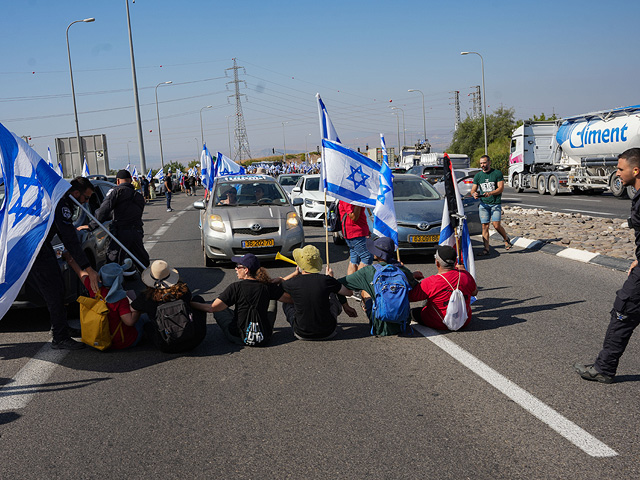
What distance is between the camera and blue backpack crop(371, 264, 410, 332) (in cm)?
622

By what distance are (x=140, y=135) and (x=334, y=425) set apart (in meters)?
32.0

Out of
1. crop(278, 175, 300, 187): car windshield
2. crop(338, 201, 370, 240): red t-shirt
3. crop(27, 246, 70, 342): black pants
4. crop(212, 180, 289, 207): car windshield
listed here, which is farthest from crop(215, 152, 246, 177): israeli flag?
crop(27, 246, 70, 342): black pants

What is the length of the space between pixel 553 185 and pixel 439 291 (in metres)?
27.0

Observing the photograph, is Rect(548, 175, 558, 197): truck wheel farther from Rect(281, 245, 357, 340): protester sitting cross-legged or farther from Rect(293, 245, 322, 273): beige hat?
Rect(293, 245, 322, 273): beige hat

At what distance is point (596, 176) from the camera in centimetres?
2895

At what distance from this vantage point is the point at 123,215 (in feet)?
30.9

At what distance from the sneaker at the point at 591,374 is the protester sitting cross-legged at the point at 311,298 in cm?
229

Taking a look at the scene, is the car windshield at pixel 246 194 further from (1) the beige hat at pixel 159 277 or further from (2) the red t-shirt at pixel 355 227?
(1) the beige hat at pixel 159 277

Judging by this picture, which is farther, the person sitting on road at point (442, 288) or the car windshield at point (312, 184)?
the car windshield at point (312, 184)

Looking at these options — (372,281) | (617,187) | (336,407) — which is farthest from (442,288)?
(617,187)

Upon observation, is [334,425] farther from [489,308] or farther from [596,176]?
[596,176]

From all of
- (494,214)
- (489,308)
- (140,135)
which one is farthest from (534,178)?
(489,308)

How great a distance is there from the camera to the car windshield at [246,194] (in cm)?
1218

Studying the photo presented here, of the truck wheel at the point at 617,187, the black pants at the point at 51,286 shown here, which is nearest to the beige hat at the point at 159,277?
the black pants at the point at 51,286
